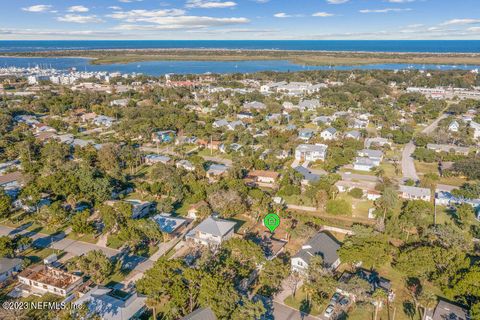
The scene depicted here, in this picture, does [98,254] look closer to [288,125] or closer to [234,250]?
Result: [234,250]

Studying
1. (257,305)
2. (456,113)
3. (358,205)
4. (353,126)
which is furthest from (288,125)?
(257,305)

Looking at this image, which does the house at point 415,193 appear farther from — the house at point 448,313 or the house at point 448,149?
the house at point 448,313

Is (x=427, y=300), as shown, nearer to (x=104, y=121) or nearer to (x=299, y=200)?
(x=299, y=200)

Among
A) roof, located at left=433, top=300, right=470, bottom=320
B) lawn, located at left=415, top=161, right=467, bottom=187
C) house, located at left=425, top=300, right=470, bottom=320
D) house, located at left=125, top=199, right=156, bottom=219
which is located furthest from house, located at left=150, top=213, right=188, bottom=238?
lawn, located at left=415, top=161, right=467, bottom=187

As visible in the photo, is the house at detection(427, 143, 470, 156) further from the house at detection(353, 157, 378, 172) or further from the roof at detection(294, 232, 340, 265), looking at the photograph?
the roof at detection(294, 232, 340, 265)

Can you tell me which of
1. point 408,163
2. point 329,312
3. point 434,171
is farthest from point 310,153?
point 329,312
